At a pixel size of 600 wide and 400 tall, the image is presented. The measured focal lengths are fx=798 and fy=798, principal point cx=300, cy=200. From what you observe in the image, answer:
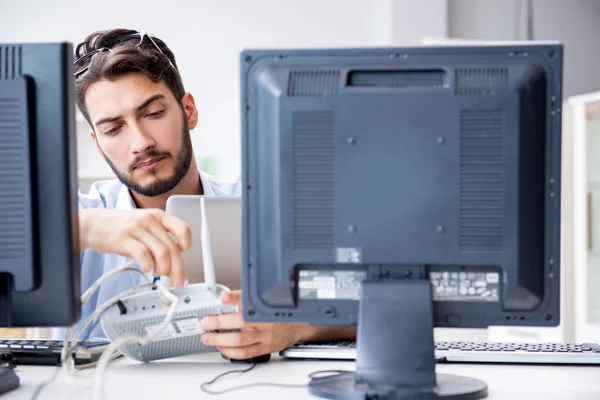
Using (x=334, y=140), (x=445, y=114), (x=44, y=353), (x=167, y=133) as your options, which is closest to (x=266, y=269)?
(x=334, y=140)

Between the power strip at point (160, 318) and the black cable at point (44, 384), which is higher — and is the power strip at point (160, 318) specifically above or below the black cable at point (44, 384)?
above

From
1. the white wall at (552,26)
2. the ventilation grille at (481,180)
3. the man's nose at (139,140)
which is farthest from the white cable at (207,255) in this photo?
the white wall at (552,26)

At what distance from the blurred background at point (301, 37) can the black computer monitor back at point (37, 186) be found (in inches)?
94.5

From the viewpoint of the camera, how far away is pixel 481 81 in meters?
1.17

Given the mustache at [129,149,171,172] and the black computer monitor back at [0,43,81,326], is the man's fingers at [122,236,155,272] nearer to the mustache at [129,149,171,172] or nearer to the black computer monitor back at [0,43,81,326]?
the black computer monitor back at [0,43,81,326]

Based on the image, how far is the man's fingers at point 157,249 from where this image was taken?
137 cm

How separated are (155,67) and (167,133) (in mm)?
191

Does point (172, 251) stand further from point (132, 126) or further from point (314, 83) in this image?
point (132, 126)

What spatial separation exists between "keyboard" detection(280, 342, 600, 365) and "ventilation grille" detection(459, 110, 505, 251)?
401 mm

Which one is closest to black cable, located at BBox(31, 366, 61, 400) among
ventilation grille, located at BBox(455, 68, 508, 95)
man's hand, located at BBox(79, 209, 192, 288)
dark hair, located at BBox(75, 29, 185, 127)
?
man's hand, located at BBox(79, 209, 192, 288)

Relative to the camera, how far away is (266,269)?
1222 mm

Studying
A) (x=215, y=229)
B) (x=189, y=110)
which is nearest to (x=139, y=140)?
(x=189, y=110)

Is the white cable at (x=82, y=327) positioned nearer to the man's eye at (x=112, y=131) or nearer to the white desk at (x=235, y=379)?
the white desk at (x=235, y=379)

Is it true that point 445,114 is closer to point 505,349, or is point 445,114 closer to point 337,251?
point 337,251
